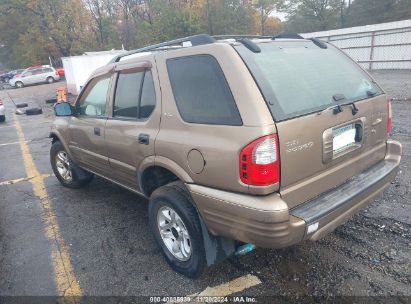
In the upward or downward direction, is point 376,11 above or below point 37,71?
above

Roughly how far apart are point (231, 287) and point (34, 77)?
3501 cm

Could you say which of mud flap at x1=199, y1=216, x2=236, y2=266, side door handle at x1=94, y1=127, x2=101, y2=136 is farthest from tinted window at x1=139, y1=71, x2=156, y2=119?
mud flap at x1=199, y1=216, x2=236, y2=266

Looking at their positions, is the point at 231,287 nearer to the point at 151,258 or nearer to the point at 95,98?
the point at 151,258

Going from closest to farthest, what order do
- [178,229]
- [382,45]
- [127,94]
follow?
[178,229] < [127,94] < [382,45]

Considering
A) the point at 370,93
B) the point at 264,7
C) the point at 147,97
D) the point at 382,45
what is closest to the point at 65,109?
the point at 147,97

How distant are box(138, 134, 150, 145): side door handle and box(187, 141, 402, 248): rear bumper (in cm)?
65

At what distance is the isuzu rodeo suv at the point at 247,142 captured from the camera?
222 centimetres

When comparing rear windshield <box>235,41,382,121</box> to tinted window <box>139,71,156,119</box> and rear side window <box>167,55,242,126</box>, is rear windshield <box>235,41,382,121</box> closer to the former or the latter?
rear side window <box>167,55,242,126</box>

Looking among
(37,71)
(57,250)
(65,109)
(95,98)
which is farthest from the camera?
(37,71)

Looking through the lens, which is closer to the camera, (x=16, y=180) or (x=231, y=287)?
(x=231, y=287)

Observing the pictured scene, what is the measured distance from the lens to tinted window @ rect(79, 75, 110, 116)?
3.70 m

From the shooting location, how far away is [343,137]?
2.59 meters

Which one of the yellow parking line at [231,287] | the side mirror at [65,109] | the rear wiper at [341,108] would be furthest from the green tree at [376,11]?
the yellow parking line at [231,287]

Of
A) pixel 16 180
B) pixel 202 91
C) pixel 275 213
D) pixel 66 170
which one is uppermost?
pixel 202 91
